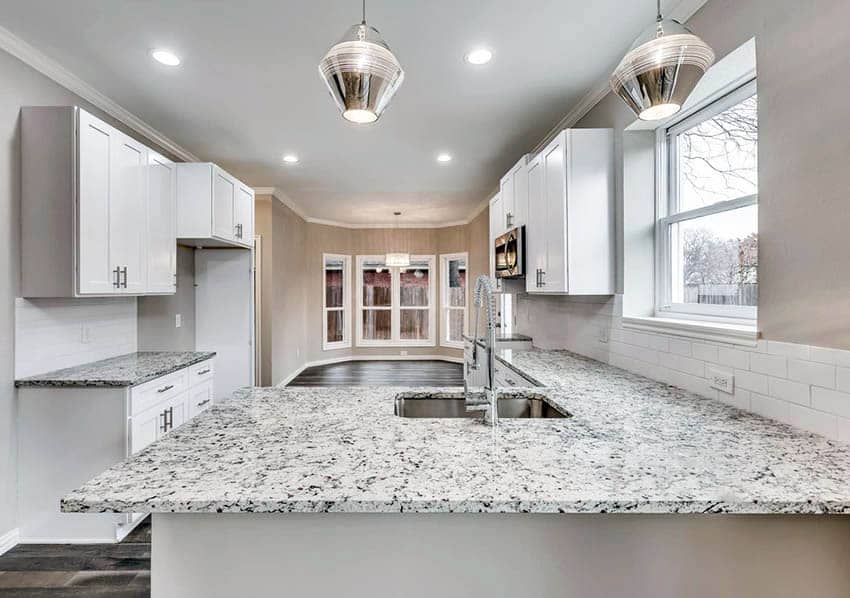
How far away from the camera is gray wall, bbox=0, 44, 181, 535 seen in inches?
91.2

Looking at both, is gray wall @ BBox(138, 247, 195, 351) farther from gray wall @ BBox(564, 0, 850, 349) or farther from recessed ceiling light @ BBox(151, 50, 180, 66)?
gray wall @ BBox(564, 0, 850, 349)

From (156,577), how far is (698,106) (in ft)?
9.54

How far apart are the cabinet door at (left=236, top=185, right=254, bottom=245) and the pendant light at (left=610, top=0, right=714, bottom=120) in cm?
366

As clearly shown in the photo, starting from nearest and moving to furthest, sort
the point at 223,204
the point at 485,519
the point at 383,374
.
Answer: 1. the point at 485,519
2. the point at 223,204
3. the point at 383,374

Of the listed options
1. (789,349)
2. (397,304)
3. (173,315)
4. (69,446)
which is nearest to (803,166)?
(789,349)

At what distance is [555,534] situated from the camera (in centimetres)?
110

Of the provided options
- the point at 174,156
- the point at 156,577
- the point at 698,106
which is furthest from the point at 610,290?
the point at 174,156

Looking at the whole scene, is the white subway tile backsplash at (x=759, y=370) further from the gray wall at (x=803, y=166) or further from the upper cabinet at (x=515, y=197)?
the upper cabinet at (x=515, y=197)

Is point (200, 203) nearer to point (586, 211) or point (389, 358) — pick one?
point (586, 211)

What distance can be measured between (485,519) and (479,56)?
2443mm

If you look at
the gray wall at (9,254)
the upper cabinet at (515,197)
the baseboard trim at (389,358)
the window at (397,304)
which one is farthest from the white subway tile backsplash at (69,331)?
the window at (397,304)

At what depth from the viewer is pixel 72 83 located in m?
2.77

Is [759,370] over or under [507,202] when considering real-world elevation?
under

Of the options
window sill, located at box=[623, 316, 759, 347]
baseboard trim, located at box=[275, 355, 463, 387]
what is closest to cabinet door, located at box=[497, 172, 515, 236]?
window sill, located at box=[623, 316, 759, 347]
